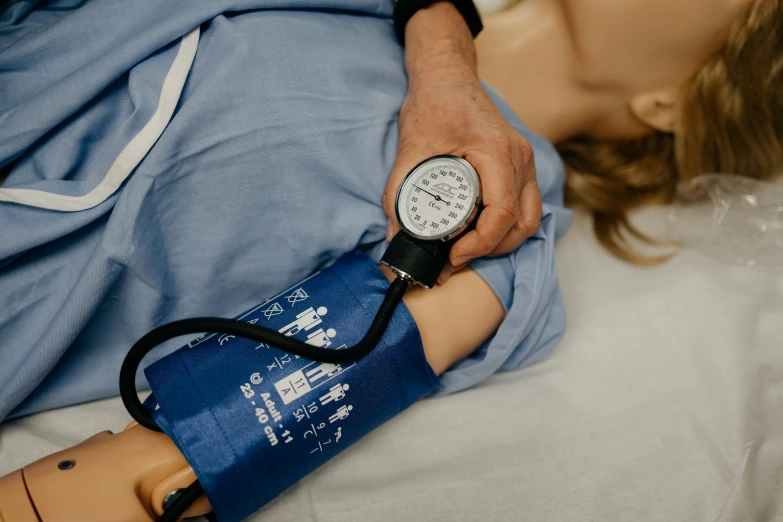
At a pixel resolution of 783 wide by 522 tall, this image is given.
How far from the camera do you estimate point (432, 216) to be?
667mm

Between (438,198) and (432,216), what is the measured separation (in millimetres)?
23

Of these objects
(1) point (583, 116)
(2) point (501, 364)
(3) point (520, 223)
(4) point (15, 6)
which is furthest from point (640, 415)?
(4) point (15, 6)

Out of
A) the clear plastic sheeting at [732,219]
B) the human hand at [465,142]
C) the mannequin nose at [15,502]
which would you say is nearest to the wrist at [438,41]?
the human hand at [465,142]

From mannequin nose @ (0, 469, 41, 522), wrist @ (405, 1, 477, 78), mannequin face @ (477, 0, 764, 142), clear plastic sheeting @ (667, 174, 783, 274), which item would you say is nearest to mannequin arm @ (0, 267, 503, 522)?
mannequin nose @ (0, 469, 41, 522)

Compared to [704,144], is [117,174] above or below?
above

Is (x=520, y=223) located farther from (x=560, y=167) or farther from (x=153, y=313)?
(x=153, y=313)

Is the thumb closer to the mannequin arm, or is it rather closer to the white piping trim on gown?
the mannequin arm

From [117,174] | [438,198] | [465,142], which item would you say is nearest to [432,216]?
[438,198]

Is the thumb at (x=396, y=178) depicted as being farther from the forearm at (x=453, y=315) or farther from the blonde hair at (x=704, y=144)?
the blonde hair at (x=704, y=144)

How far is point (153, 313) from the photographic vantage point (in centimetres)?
74

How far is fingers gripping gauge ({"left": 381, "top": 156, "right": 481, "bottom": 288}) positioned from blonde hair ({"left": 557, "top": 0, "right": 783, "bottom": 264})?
44cm

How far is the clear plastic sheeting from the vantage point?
3.36 ft

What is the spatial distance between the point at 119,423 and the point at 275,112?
1.41 feet

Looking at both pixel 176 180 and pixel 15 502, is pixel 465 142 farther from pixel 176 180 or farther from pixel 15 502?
pixel 15 502
